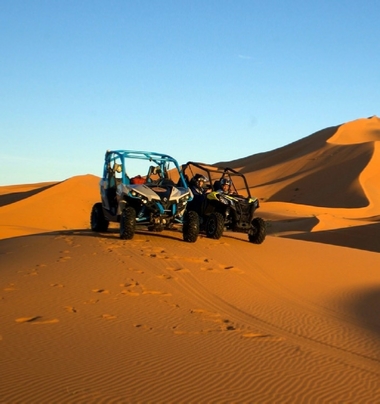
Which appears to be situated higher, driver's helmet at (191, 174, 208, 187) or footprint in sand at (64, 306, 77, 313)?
driver's helmet at (191, 174, 208, 187)

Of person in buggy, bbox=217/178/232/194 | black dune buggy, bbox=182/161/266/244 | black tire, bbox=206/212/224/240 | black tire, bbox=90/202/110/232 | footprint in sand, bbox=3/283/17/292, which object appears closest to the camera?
footprint in sand, bbox=3/283/17/292

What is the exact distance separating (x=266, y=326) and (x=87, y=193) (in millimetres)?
33742

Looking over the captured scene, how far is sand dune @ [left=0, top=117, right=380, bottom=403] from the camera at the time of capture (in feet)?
14.3

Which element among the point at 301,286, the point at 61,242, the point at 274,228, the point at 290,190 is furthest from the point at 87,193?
the point at 301,286

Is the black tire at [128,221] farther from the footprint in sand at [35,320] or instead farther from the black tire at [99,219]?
the footprint in sand at [35,320]

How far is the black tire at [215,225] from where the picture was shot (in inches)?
477

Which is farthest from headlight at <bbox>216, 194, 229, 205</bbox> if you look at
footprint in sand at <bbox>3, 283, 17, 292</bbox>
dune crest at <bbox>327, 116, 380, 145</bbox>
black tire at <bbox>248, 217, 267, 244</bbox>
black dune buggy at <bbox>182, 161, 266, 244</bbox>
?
dune crest at <bbox>327, 116, 380, 145</bbox>

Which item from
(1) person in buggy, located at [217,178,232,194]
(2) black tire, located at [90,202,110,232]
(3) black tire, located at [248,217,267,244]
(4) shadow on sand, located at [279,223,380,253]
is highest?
(1) person in buggy, located at [217,178,232,194]

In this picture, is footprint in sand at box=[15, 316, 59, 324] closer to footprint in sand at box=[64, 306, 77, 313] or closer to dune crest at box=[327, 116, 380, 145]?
footprint in sand at box=[64, 306, 77, 313]

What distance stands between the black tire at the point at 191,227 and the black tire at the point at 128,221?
100 centimetres

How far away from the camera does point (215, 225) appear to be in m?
12.2

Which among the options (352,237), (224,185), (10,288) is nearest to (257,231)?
(224,185)

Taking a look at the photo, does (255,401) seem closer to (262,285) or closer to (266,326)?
(266,326)

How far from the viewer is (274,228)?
1128 inches
